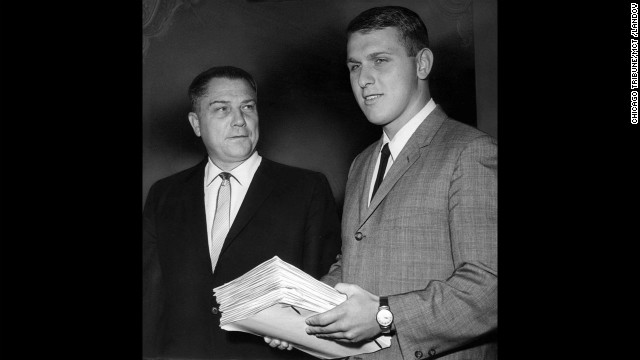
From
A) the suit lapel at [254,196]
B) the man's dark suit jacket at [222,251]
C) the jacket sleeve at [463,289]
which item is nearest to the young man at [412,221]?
the jacket sleeve at [463,289]

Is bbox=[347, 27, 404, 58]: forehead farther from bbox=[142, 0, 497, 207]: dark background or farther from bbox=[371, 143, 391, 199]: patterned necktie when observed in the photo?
bbox=[371, 143, 391, 199]: patterned necktie

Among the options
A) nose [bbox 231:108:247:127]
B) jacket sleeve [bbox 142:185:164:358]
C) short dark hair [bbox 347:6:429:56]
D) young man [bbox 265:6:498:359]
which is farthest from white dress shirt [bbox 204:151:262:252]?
short dark hair [bbox 347:6:429:56]

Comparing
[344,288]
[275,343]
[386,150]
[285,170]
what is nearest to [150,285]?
[275,343]

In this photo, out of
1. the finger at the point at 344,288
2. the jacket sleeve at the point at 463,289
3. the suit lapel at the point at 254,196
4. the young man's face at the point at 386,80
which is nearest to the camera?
the jacket sleeve at the point at 463,289

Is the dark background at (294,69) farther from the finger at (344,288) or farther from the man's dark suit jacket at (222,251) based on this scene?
the finger at (344,288)

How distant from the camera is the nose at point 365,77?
297cm

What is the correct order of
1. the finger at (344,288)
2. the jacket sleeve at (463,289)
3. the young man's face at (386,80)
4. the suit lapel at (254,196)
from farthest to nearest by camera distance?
the suit lapel at (254,196)
the young man's face at (386,80)
the finger at (344,288)
the jacket sleeve at (463,289)

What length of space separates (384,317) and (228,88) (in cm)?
108

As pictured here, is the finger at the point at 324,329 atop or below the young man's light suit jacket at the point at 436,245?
below

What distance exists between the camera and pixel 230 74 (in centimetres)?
314

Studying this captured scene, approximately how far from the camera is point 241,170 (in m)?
3.13

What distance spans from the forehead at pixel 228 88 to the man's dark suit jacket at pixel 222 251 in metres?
0.26

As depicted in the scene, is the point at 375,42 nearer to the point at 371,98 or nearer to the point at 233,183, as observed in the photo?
the point at 371,98
